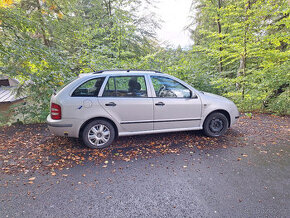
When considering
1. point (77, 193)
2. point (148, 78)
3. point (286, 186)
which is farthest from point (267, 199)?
point (148, 78)

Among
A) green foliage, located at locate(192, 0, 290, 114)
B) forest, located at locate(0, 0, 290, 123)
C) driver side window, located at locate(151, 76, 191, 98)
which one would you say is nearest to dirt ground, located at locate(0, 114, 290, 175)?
driver side window, located at locate(151, 76, 191, 98)

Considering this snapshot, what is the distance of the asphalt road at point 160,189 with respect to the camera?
2029mm

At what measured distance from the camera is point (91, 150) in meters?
3.57

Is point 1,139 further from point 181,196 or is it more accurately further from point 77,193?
point 181,196

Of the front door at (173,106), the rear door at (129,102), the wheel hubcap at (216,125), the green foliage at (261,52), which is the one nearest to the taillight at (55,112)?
the rear door at (129,102)

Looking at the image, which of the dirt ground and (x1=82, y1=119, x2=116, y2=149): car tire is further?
(x1=82, y1=119, x2=116, y2=149): car tire

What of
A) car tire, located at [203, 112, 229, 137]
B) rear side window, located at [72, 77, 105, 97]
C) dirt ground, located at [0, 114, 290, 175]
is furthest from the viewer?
car tire, located at [203, 112, 229, 137]

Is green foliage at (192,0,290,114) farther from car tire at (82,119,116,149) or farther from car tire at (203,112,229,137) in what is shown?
car tire at (82,119,116,149)

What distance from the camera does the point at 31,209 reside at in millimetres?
2035

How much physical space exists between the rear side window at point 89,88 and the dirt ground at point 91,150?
1.20m

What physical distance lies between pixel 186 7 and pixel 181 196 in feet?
42.4

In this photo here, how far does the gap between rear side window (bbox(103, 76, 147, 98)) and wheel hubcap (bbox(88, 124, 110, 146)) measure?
2.38 feet

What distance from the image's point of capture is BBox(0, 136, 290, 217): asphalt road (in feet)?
6.66

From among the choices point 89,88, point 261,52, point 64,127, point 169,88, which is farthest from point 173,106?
point 261,52
